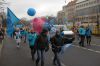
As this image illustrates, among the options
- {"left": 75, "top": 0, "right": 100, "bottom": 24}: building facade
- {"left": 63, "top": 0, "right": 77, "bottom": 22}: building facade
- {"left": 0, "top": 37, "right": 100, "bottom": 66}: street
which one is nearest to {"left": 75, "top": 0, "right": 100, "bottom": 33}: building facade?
{"left": 75, "top": 0, "right": 100, "bottom": 24}: building facade

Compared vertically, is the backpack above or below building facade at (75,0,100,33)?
below

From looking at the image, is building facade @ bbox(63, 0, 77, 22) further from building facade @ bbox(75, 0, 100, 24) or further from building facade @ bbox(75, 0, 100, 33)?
building facade @ bbox(75, 0, 100, 24)

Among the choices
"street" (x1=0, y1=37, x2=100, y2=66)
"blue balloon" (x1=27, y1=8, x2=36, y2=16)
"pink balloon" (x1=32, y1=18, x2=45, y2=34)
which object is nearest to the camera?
"pink balloon" (x1=32, y1=18, x2=45, y2=34)

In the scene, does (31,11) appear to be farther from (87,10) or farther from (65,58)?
(87,10)

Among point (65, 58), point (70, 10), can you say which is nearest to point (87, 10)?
point (70, 10)

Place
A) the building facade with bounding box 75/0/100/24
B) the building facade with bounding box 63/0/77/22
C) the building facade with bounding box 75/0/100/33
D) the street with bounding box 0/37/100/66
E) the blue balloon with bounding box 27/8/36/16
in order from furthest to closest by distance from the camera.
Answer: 1. the building facade with bounding box 63/0/77/22
2. the building facade with bounding box 75/0/100/24
3. the building facade with bounding box 75/0/100/33
4. the street with bounding box 0/37/100/66
5. the blue balloon with bounding box 27/8/36/16

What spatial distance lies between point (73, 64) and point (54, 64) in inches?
30.7

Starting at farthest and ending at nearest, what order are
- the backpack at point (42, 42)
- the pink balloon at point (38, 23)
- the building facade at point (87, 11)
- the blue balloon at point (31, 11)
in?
the building facade at point (87, 11) → the blue balloon at point (31, 11) → the backpack at point (42, 42) → the pink balloon at point (38, 23)

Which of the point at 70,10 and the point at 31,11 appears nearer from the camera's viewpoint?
the point at 31,11

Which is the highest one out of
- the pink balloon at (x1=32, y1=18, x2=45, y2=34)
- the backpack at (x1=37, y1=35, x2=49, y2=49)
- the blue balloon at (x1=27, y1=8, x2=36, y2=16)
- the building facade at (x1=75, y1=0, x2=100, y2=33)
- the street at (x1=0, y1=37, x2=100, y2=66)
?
the building facade at (x1=75, y1=0, x2=100, y2=33)

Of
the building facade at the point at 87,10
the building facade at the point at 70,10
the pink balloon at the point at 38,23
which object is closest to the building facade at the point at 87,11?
the building facade at the point at 87,10

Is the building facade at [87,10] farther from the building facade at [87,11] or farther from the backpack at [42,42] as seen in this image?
the backpack at [42,42]

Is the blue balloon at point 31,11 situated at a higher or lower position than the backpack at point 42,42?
higher

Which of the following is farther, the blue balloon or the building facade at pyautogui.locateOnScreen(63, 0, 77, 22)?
the building facade at pyautogui.locateOnScreen(63, 0, 77, 22)
